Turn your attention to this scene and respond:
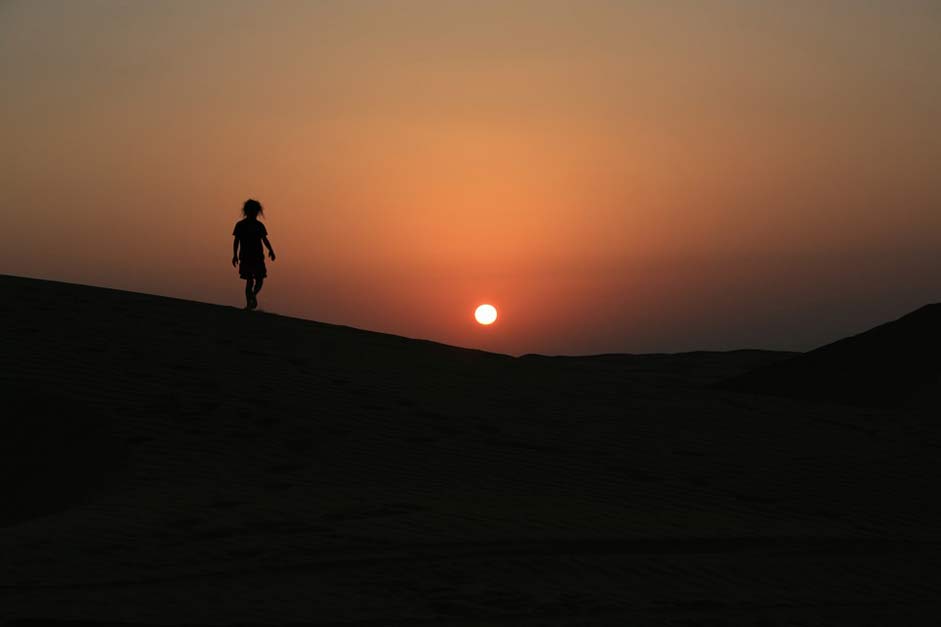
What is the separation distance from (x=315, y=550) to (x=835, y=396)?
13.5 meters

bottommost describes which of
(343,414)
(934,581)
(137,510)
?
(934,581)

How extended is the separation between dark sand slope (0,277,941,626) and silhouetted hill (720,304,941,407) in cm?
233

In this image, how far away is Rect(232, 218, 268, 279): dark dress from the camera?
16125 millimetres

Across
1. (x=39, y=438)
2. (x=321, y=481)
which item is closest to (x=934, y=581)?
(x=321, y=481)

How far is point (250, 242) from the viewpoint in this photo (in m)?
16.1

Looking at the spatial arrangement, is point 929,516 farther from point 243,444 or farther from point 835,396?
point 835,396

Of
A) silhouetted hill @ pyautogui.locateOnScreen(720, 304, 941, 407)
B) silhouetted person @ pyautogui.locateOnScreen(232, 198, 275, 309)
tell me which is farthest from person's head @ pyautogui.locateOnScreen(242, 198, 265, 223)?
silhouetted hill @ pyautogui.locateOnScreen(720, 304, 941, 407)

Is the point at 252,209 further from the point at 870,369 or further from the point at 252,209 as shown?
the point at 870,369

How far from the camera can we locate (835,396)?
19344 millimetres

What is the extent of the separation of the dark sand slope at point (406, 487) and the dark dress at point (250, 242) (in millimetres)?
765

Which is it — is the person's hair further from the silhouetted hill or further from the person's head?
the silhouetted hill

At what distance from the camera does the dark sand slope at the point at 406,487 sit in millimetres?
6824

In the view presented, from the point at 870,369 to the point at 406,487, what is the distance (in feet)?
41.1

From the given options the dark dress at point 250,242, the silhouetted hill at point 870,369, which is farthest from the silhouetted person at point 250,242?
the silhouetted hill at point 870,369
